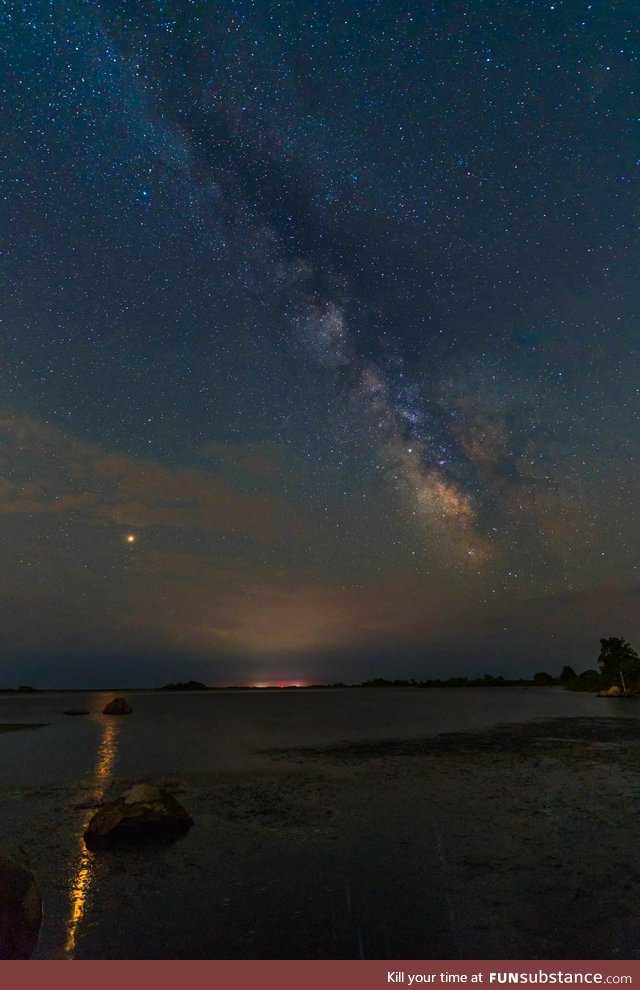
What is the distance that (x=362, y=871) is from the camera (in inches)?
496

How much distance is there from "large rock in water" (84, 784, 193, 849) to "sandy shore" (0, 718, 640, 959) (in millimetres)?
672

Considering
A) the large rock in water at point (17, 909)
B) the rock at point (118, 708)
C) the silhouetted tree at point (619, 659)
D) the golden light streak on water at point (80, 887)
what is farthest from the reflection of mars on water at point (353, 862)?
the silhouetted tree at point (619, 659)

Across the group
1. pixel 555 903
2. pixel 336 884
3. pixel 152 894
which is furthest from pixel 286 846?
pixel 555 903

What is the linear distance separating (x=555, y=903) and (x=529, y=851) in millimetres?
3743

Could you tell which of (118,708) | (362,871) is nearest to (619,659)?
(118,708)

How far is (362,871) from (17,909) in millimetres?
7491

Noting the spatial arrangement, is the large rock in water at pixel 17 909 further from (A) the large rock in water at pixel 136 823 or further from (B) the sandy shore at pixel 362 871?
(A) the large rock in water at pixel 136 823

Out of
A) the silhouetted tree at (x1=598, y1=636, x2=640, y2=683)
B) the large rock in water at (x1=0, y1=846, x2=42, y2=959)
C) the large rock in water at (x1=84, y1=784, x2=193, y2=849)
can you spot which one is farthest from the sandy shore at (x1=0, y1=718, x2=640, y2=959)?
the silhouetted tree at (x1=598, y1=636, x2=640, y2=683)

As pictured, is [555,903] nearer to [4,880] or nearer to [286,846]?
[286,846]

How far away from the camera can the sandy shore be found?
8883 millimetres

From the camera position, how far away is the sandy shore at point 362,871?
8.88m

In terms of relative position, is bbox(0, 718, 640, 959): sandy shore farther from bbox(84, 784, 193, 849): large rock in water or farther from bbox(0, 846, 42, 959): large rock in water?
bbox(84, 784, 193, 849): large rock in water

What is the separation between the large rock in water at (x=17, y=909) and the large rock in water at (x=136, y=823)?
263 inches

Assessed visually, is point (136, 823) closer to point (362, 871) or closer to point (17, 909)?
point (362, 871)
